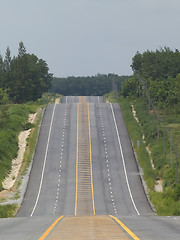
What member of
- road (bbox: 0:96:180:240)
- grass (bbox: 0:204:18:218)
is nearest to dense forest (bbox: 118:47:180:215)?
road (bbox: 0:96:180:240)

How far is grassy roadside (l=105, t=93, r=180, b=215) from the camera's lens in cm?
7025

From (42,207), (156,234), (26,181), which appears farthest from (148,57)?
(156,234)

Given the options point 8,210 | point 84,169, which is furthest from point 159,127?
point 8,210

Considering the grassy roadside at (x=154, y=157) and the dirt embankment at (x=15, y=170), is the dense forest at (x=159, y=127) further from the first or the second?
the dirt embankment at (x=15, y=170)

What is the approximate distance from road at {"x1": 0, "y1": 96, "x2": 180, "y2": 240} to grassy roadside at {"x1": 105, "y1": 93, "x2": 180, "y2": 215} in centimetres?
152

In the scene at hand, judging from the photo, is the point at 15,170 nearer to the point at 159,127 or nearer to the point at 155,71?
the point at 159,127

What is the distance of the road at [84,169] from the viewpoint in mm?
71875

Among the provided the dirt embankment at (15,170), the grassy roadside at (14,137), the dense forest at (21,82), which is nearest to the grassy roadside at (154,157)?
the grassy roadside at (14,137)

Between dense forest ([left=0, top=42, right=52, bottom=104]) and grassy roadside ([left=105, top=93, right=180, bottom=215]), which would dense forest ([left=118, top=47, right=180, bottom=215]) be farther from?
dense forest ([left=0, top=42, right=52, bottom=104])

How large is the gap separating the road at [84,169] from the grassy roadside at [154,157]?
152 centimetres

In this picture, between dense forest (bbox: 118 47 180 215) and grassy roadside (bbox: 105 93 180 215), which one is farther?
dense forest (bbox: 118 47 180 215)

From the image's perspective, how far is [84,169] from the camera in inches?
3748

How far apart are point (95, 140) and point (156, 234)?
90.4 m

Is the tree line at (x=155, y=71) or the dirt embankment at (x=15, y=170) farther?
the tree line at (x=155, y=71)
